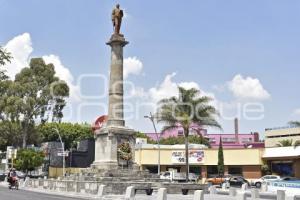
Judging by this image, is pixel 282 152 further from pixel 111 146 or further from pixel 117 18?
pixel 111 146

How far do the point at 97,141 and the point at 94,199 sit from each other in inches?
355

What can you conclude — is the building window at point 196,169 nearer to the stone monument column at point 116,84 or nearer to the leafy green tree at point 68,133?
the leafy green tree at point 68,133

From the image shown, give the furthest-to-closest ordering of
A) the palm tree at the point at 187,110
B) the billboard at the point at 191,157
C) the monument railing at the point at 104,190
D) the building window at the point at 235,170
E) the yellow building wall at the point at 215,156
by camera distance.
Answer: the billboard at the point at 191,157 → the building window at the point at 235,170 → the yellow building wall at the point at 215,156 → the palm tree at the point at 187,110 → the monument railing at the point at 104,190

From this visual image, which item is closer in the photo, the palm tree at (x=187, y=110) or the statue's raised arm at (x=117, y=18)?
the statue's raised arm at (x=117, y=18)

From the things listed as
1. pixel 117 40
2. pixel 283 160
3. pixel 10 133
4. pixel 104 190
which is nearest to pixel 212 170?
pixel 283 160

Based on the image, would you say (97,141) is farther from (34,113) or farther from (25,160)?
(25,160)

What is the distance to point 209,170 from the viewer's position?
66.5 meters

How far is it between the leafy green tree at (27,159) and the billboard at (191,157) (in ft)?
64.8

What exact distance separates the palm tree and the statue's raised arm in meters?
10.4

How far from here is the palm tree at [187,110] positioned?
43.8 metres

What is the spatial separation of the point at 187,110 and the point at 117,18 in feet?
39.1

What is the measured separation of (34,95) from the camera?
6047 centimetres

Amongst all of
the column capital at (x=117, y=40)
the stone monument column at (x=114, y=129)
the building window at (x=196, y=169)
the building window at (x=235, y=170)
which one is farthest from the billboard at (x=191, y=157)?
the column capital at (x=117, y=40)

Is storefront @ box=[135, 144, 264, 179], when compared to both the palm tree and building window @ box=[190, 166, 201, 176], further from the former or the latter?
the palm tree
